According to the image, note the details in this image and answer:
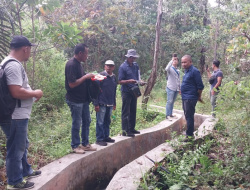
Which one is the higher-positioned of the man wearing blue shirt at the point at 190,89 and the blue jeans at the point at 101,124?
the man wearing blue shirt at the point at 190,89

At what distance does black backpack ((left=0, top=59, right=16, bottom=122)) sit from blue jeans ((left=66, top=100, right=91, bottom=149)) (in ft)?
4.71

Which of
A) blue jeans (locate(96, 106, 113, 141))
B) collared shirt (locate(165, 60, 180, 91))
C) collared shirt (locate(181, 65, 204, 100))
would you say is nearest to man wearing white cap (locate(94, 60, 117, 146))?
blue jeans (locate(96, 106, 113, 141))

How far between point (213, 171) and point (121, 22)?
11.4 meters

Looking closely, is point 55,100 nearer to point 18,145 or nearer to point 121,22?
point 18,145

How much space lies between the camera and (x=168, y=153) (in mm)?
4176

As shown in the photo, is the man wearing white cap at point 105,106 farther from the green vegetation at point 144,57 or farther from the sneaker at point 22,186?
the sneaker at point 22,186

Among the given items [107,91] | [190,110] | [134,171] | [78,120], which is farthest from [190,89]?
[78,120]

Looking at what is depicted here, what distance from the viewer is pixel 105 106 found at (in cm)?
489

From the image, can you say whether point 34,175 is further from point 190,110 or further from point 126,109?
point 190,110

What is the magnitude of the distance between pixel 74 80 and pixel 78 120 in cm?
70

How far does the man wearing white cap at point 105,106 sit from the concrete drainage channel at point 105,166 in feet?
0.87

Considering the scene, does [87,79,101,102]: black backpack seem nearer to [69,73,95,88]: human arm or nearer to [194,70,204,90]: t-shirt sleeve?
[69,73,95,88]: human arm

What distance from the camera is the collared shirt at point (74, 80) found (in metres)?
4.05

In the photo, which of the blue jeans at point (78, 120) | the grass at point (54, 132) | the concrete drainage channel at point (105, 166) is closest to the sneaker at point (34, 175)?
the concrete drainage channel at point (105, 166)
